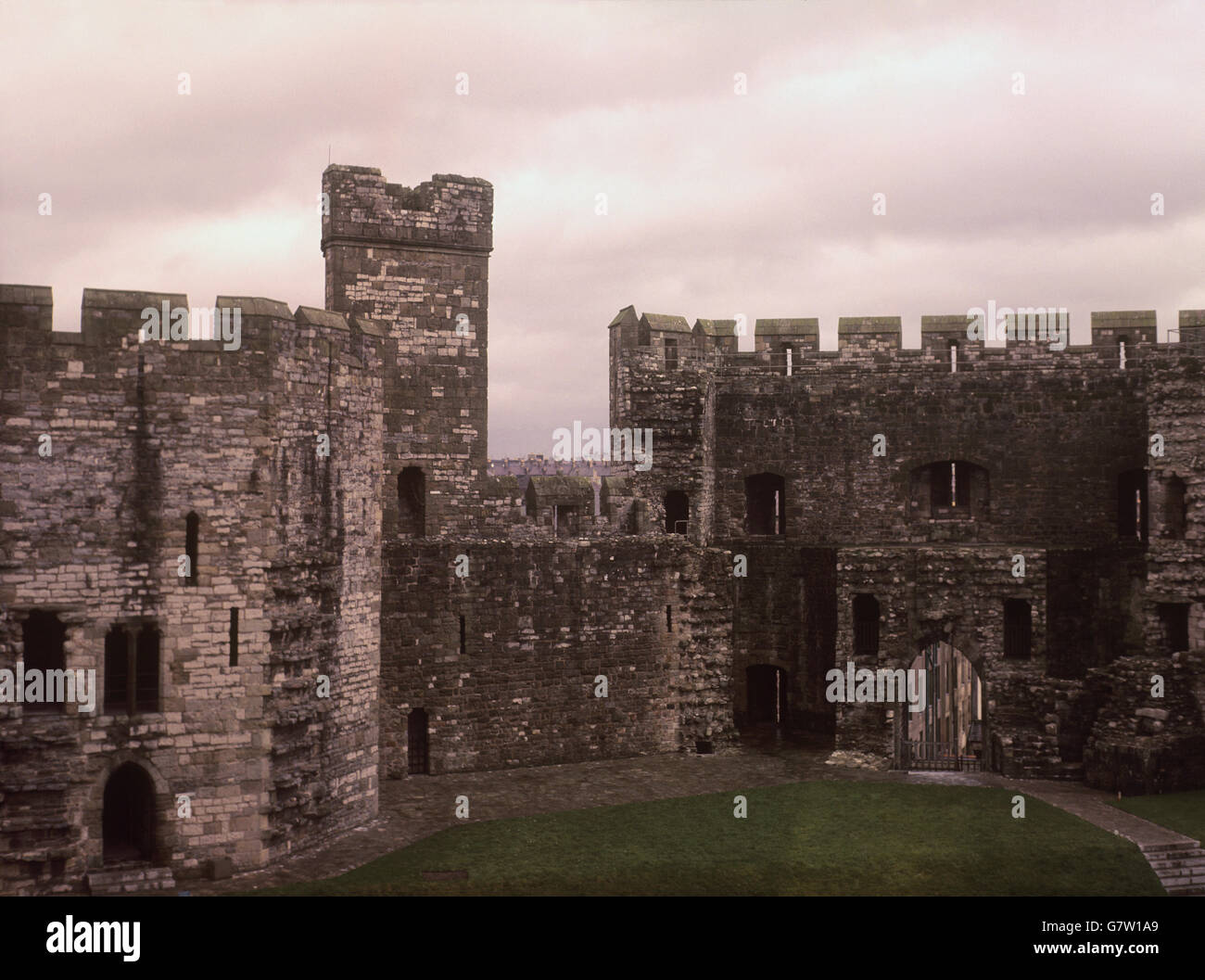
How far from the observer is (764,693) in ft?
88.7

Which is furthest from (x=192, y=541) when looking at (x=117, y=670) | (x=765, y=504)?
(x=765, y=504)

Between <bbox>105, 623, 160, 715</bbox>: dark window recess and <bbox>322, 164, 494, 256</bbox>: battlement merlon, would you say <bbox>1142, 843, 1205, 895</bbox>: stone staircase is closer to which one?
<bbox>105, 623, 160, 715</bbox>: dark window recess

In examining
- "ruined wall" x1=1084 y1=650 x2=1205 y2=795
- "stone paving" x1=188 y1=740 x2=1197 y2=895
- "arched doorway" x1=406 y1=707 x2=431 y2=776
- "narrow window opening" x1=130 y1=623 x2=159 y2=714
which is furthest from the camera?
"arched doorway" x1=406 y1=707 x2=431 y2=776

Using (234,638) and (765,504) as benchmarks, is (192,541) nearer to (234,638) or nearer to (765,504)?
(234,638)

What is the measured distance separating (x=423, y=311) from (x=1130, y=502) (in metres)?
15.6

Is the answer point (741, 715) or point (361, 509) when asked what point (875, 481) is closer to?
point (741, 715)

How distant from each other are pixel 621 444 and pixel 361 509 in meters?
8.13

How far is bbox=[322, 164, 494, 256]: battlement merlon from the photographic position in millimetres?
21703

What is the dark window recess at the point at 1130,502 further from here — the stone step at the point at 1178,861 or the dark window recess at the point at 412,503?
the dark window recess at the point at 412,503

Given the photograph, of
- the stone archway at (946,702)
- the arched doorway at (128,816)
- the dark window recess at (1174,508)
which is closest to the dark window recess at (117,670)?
the arched doorway at (128,816)

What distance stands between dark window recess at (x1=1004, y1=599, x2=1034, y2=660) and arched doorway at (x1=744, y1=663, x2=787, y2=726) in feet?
16.1

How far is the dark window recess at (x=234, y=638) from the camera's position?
15930 mm

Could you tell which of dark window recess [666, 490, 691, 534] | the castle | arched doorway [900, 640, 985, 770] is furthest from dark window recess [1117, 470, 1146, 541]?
arched doorway [900, 640, 985, 770]

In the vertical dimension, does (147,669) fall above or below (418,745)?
above
